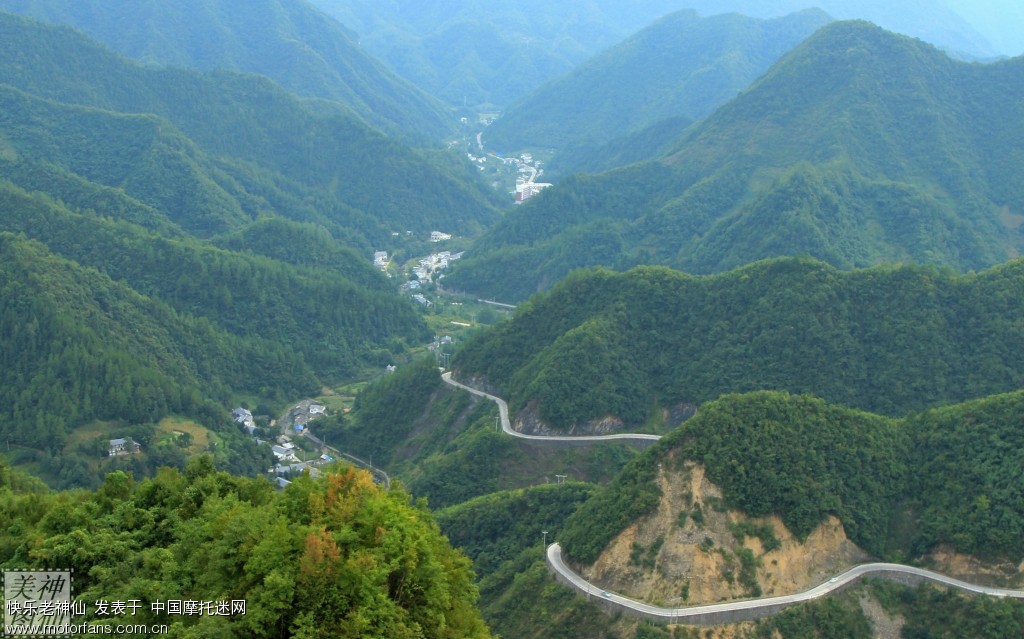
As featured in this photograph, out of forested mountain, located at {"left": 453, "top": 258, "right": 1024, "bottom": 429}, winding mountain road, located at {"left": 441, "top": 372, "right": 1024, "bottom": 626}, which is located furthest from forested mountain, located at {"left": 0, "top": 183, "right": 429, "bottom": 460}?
winding mountain road, located at {"left": 441, "top": 372, "right": 1024, "bottom": 626}

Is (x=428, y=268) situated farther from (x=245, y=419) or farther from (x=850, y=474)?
(x=850, y=474)

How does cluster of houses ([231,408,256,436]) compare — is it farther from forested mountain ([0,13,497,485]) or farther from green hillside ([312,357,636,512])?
green hillside ([312,357,636,512])

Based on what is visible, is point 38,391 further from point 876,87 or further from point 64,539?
point 876,87

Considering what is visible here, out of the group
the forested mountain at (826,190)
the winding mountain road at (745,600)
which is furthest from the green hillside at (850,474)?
the forested mountain at (826,190)

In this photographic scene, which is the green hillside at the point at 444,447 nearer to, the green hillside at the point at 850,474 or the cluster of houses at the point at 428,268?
the green hillside at the point at 850,474

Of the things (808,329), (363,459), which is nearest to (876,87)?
(808,329)

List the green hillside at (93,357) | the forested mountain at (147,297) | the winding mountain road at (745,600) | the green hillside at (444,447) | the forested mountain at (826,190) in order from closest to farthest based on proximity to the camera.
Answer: the winding mountain road at (745,600) < the green hillside at (444,447) < the green hillside at (93,357) < the forested mountain at (147,297) < the forested mountain at (826,190)
